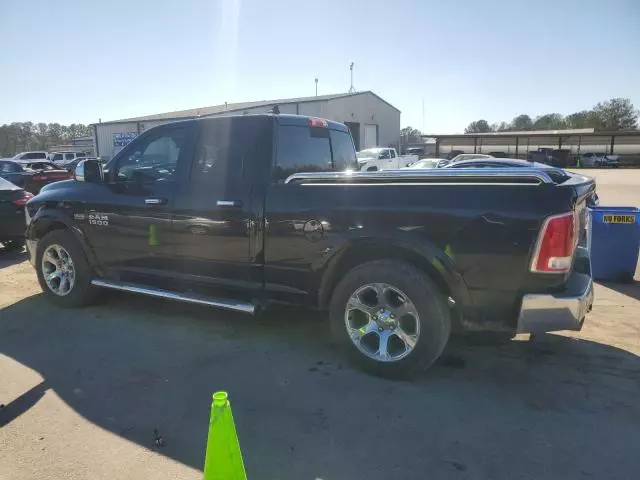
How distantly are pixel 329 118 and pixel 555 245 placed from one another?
37626mm

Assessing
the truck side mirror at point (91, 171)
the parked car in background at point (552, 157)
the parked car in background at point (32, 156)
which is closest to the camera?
the truck side mirror at point (91, 171)

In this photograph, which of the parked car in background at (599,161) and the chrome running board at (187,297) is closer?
the chrome running board at (187,297)

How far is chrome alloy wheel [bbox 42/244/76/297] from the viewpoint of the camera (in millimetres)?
5133

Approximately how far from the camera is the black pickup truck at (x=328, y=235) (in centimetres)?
307

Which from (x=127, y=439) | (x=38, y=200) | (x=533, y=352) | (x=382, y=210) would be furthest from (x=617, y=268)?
(x=38, y=200)

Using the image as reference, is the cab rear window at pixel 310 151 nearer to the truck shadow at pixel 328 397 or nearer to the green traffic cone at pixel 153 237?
the green traffic cone at pixel 153 237

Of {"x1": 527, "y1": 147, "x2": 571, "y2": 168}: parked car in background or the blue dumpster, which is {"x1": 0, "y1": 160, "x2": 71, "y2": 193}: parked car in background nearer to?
the blue dumpster

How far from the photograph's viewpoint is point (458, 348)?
13.6 feet

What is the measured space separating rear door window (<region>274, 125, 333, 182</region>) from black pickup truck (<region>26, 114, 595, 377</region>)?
0.02 meters

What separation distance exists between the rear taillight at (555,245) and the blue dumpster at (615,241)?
3912mm

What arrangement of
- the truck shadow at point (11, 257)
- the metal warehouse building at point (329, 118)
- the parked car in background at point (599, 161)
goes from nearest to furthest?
the truck shadow at point (11, 257)
the metal warehouse building at point (329, 118)
the parked car in background at point (599, 161)

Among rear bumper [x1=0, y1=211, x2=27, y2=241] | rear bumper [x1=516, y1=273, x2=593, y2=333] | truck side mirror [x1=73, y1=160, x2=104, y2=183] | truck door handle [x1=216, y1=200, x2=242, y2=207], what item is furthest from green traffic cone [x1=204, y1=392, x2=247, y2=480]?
rear bumper [x1=0, y1=211, x2=27, y2=241]

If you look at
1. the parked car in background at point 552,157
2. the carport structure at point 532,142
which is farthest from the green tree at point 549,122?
the parked car in background at point 552,157

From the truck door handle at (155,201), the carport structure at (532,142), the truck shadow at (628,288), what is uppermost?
the carport structure at (532,142)
